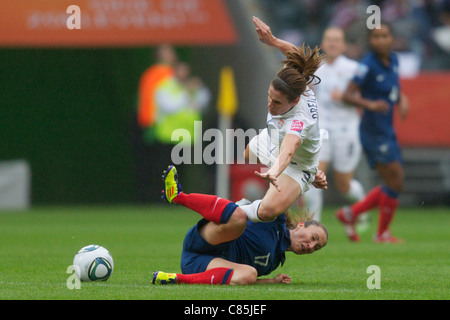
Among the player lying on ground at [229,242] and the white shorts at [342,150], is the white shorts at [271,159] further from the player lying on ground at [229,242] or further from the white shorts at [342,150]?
the white shorts at [342,150]

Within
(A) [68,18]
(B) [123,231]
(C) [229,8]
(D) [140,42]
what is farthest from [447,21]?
(B) [123,231]

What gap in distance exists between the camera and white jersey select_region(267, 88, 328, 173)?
6.57 metres

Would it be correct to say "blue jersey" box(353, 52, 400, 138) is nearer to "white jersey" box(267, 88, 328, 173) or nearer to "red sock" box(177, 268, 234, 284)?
"white jersey" box(267, 88, 328, 173)

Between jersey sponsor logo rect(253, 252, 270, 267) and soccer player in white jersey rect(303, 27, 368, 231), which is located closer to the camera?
jersey sponsor logo rect(253, 252, 270, 267)

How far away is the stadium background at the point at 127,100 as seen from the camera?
1600 centimetres

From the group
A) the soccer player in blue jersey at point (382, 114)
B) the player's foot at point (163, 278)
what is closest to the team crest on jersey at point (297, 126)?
the player's foot at point (163, 278)

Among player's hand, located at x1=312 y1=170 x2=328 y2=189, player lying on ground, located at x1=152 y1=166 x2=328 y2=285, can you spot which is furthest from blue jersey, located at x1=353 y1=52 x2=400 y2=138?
player lying on ground, located at x1=152 y1=166 x2=328 y2=285

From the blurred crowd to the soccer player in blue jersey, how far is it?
5707mm

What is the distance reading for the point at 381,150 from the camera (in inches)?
414

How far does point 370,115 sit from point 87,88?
781 centimetres

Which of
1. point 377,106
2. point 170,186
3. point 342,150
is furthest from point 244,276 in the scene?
point 342,150

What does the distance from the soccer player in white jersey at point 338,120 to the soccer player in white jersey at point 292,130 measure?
4.35 meters

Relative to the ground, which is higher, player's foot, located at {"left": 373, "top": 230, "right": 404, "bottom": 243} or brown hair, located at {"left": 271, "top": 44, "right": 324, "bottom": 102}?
brown hair, located at {"left": 271, "top": 44, "right": 324, "bottom": 102}

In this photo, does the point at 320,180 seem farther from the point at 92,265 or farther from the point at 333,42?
the point at 333,42
